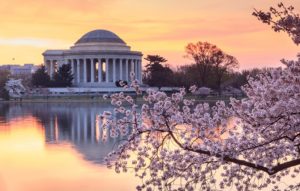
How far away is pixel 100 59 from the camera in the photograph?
10056cm

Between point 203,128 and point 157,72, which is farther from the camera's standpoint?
point 157,72

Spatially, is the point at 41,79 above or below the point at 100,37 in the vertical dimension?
below

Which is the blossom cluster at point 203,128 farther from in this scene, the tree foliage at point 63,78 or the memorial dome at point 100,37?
the memorial dome at point 100,37

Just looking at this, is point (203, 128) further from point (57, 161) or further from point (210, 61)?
point (210, 61)

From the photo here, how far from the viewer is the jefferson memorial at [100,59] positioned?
9862cm

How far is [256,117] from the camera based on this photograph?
23.8 ft

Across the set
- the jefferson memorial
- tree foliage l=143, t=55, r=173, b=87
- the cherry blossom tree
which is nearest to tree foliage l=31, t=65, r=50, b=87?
the jefferson memorial

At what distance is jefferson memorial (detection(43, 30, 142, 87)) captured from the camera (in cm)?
9862

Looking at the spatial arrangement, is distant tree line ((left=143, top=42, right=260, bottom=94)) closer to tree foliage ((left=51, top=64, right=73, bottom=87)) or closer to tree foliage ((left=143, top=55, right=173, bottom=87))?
tree foliage ((left=143, top=55, right=173, bottom=87))

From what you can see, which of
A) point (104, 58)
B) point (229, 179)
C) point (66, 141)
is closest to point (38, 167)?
point (66, 141)

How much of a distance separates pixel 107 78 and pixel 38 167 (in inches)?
3234

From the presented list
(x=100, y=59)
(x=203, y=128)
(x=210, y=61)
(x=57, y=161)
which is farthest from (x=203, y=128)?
(x=100, y=59)

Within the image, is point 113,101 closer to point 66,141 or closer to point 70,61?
point 66,141

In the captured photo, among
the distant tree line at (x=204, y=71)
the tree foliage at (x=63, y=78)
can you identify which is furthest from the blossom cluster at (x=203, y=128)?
the tree foliage at (x=63, y=78)
